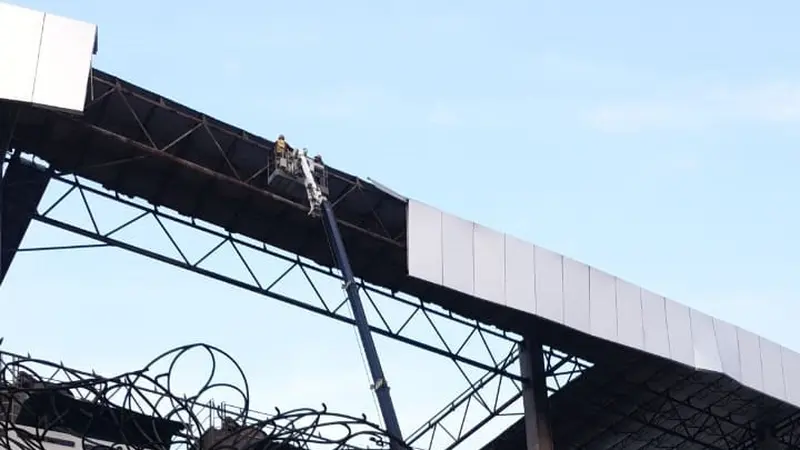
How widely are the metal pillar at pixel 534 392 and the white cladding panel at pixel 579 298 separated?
187cm

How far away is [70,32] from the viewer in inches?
1005

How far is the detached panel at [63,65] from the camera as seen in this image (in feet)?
81.7

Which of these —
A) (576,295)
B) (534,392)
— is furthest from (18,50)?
(534,392)

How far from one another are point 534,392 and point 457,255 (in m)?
4.99

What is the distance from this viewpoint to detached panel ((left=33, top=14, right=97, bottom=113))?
24891 mm

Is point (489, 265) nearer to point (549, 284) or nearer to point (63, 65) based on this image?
point (549, 284)

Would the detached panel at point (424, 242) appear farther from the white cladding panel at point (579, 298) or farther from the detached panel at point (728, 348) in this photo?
the detached panel at point (728, 348)

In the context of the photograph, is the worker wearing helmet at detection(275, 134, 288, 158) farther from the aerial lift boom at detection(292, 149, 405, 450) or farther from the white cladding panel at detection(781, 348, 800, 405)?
the white cladding panel at detection(781, 348, 800, 405)

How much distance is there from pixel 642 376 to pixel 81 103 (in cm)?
1701

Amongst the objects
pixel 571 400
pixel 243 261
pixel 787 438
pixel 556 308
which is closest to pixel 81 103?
pixel 243 261

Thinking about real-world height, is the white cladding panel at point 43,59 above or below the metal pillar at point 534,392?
above

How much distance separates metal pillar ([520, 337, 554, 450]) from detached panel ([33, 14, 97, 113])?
13497 mm

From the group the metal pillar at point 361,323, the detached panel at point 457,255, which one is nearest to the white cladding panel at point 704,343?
the detached panel at point 457,255

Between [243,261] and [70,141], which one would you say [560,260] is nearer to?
[243,261]
